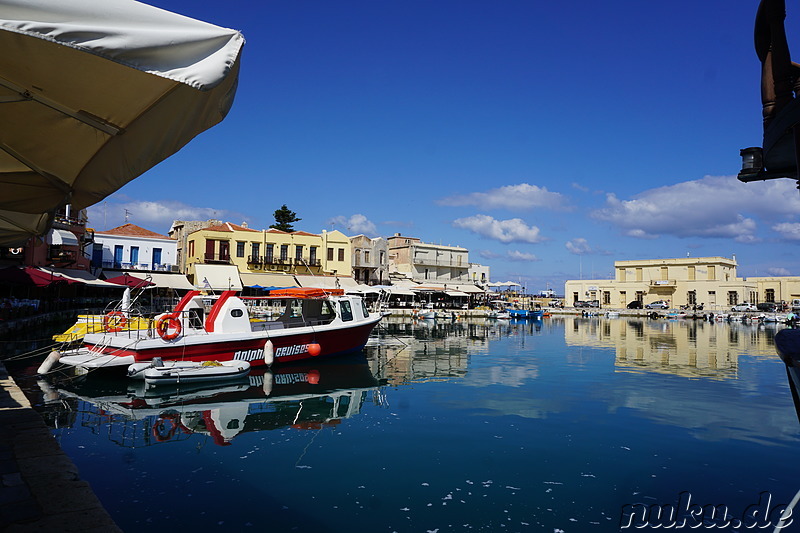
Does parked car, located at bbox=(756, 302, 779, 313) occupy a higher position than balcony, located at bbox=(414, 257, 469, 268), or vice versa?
balcony, located at bbox=(414, 257, 469, 268)

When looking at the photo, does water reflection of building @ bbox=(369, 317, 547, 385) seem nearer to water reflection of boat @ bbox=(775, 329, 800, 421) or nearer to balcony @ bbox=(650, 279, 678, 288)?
water reflection of boat @ bbox=(775, 329, 800, 421)

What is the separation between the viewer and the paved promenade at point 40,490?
4.02 meters

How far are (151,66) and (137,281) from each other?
34.2 m

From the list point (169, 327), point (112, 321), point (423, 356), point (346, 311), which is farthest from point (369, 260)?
point (169, 327)

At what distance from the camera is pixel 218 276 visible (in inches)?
1686

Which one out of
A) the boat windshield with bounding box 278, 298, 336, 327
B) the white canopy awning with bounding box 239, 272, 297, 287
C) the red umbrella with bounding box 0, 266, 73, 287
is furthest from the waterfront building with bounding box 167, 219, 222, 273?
the boat windshield with bounding box 278, 298, 336, 327

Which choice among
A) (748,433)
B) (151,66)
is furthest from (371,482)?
(748,433)

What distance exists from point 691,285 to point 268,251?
59958mm

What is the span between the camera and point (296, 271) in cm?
4925

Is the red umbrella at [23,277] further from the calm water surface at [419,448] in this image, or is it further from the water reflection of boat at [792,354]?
the water reflection of boat at [792,354]

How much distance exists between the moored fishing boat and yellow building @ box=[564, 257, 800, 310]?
67471 millimetres

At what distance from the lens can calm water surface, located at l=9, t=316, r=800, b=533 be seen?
244 inches

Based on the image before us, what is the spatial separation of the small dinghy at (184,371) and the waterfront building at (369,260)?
4528 centimetres

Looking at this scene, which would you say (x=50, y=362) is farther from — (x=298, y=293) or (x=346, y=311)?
(x=346, y=311)
